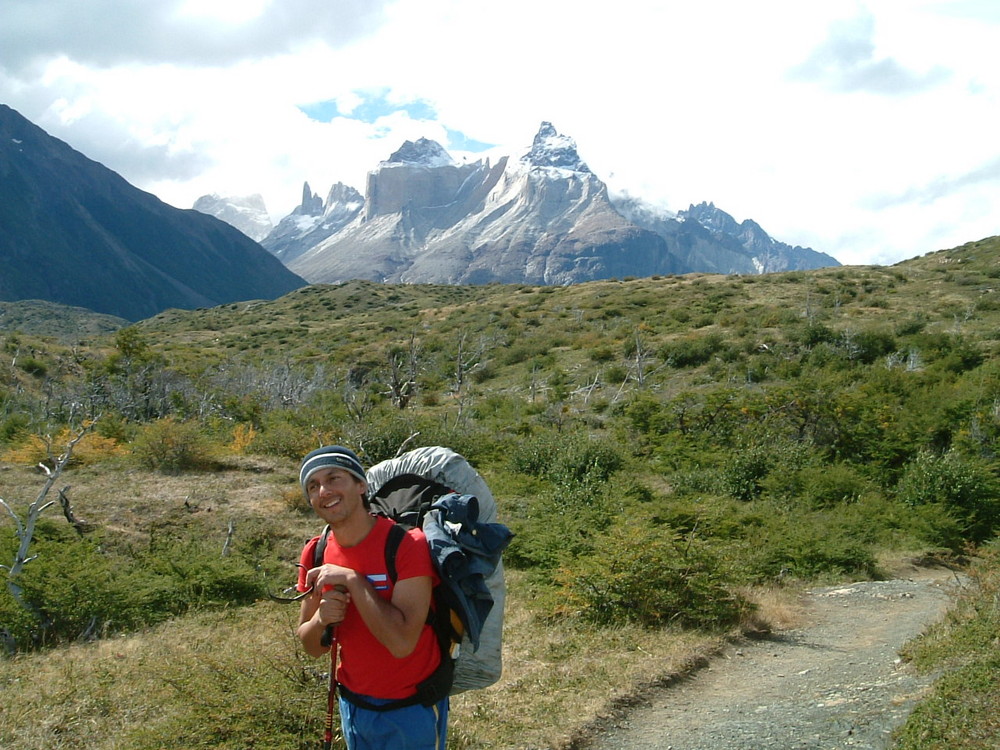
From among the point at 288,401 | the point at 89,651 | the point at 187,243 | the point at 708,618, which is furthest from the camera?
the point at 187,243

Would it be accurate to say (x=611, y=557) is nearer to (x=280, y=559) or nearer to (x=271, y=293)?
(x=280, y=559)

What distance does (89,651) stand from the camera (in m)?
6.85

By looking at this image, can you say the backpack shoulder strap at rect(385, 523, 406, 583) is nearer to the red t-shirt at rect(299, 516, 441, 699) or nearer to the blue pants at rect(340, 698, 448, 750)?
the red t-shirt at rect(299, 516, 441, 699)

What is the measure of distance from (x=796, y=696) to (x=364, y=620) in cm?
428

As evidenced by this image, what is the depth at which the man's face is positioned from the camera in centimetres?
262

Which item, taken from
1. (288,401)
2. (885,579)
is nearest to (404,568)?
(885,579)

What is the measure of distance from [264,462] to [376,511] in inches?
549

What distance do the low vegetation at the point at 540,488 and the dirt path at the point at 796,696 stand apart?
13.1 inches

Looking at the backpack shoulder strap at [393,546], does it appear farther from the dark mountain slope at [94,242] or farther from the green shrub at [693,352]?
the dark mountain slope at [94,242]

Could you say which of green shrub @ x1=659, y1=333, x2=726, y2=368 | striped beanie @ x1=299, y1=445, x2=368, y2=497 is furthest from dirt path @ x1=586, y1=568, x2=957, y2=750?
green shrub @ x1=659, y1=333, x2=726, y2=368

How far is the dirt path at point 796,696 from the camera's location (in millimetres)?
4777

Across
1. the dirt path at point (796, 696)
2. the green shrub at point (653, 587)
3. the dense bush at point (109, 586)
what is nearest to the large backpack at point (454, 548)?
the dirt path at point (796, 696)

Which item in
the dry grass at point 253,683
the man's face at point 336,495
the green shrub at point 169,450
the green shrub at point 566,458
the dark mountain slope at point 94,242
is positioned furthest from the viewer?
the dark mountain slope at point 94,242

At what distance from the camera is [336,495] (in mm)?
2637
